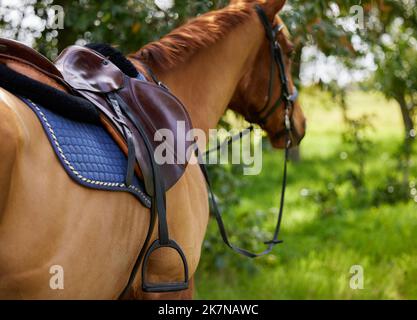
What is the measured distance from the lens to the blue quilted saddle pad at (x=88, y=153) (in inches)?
76.7

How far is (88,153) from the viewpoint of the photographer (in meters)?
2.07

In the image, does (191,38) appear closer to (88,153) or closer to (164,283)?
(88,153)

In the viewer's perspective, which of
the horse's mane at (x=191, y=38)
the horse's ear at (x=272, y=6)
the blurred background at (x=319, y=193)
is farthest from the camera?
the blurred background at (x=319, y=193)

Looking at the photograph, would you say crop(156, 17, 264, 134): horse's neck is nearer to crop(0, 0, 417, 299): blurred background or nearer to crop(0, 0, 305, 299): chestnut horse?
crop(0, 0, 305, 299): chestnut horse

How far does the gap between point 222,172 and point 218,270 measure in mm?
947

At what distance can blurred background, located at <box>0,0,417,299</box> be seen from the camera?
415cm

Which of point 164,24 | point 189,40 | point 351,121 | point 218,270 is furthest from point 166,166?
point 351,121

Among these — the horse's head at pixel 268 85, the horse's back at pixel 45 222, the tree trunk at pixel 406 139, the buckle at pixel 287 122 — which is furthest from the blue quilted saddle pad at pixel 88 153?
the tree trunk at pixel 406 139

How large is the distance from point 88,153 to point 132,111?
0.38 m

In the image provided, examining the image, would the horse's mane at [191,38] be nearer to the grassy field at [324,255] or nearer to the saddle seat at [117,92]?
the saddle seat at [117,92]

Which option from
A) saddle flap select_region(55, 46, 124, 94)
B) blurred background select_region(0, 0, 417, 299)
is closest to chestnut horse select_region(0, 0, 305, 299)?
saddle flap select_region(55, 46, 124, 94)

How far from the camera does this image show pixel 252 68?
10.5 feet

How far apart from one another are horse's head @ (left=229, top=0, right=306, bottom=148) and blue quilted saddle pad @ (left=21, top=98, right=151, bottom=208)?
3.91ft

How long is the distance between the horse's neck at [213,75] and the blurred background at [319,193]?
885 mm
